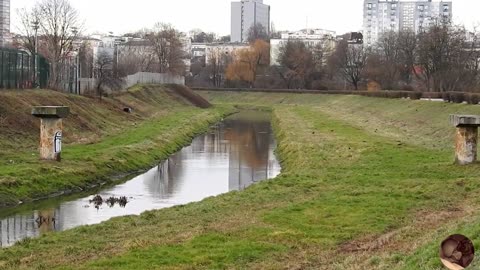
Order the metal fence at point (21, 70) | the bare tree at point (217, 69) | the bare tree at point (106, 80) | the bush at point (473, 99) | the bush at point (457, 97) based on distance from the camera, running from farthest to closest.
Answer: the bare tree at point (217, 69)
the bare tree at point (106, 80)
the bush at point (457, 97)
the bush at point (473, 99)
the metal fence at point (21, 70)

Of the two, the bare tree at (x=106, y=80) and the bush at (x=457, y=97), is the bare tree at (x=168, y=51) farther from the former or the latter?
the bush at (x=457, y=97)

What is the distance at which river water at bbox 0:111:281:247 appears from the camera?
20.1 meters

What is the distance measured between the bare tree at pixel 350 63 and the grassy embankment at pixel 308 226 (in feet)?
321

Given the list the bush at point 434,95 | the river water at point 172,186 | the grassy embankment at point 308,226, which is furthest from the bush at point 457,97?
the grassy embankment at point 308,226

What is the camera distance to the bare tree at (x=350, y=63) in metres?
127

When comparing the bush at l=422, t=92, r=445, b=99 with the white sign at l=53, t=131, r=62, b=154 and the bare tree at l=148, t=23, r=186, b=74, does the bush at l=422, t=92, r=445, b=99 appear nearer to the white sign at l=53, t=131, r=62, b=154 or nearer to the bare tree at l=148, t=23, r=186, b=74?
the white sign at l=53, t=131, r=62, b=154

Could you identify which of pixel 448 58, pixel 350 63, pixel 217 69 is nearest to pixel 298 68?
pixel 350 63

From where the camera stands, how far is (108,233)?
54.5ft

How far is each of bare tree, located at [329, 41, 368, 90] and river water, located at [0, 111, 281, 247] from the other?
3032 inches

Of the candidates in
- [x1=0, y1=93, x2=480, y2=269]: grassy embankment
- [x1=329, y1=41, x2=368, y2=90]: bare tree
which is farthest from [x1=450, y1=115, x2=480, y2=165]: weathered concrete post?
[x1=329, y1=41, x2=368, y2=90]: bare tree

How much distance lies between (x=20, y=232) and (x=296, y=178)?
379 inches

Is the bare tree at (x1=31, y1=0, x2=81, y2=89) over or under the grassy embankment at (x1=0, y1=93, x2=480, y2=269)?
over

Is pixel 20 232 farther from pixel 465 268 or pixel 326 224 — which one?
pixel 465 268

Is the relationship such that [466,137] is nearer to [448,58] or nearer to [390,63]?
[448,58]
